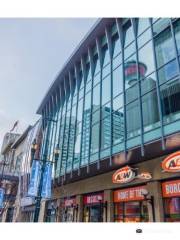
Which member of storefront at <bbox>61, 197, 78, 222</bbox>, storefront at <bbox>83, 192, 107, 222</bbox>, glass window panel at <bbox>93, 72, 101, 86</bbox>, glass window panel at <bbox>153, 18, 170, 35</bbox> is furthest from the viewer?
glass window panel at <bbox>93, 72, 101, 86</bbox>

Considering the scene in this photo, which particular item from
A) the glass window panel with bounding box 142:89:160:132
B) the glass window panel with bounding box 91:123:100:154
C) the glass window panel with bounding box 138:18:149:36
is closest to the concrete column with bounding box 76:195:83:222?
the glass window panel with bounding box 91:123:100:154

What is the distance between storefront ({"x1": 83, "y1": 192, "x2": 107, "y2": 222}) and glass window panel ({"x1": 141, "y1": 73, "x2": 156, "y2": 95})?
707cm

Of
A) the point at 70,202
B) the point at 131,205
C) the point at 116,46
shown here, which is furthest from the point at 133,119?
the point at 70,202

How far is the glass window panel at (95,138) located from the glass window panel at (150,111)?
4.39 meters

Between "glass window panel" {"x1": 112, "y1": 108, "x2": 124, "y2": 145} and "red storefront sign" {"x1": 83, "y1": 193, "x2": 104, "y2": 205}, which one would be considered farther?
"red storefront sign" {"x1": 83, "y1": 193, "x2": 104, "y2": 205}

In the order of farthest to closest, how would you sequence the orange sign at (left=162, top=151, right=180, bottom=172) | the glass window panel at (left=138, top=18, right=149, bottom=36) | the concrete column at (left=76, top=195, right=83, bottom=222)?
the concrete column at (left=76, top=195, right=83, bottom=222) → the glass window panel at (left=138, top=18, right=149, bottom=36) → the orange sign at (left=162, top=151, right=180, bottom=172)

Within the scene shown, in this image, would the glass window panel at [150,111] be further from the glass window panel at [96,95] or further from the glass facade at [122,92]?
the glass window panel at [96,95]

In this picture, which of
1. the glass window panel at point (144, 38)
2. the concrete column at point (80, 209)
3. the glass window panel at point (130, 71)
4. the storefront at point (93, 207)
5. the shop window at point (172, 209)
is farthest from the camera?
the concrete column at point (80, 209)

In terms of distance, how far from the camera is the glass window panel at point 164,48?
11.0m

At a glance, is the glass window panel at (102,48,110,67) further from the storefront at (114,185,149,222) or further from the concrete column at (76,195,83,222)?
the concrete column at (76,195,83,222)

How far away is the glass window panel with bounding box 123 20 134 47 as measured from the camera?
14.3 meters

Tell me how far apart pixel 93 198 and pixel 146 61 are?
932cm

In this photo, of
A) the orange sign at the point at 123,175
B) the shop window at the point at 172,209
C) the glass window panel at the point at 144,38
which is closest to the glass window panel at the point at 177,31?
the glass window panel at the point at 144,38

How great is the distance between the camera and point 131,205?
1195cm
